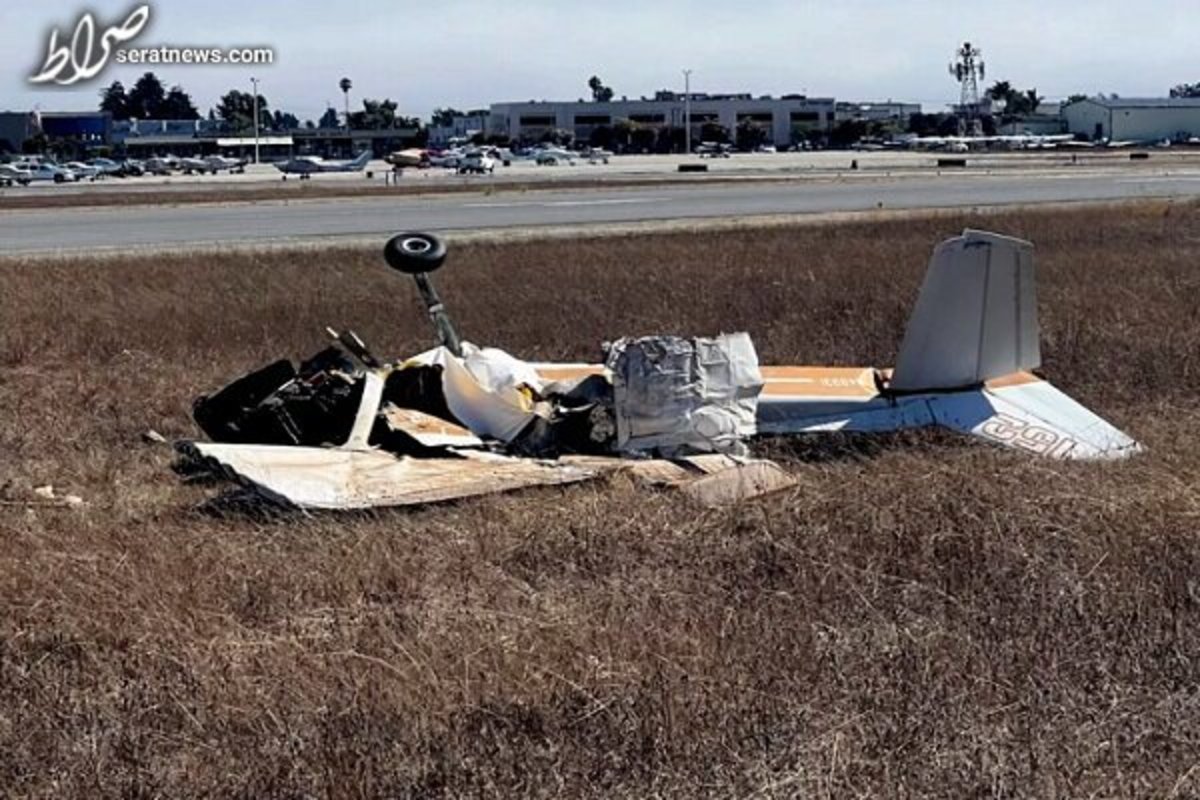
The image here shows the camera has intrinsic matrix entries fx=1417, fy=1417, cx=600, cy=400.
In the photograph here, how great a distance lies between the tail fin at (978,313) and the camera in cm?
762

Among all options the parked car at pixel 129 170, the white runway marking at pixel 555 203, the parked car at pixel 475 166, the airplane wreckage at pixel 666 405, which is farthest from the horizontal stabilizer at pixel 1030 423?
the parked car at pixel 129 170

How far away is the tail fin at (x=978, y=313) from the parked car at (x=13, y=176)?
248 ft

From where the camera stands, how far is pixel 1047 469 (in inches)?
267

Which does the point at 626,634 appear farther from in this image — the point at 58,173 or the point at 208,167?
the point at 208,167

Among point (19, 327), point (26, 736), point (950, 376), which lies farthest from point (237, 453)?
point (19, 327)

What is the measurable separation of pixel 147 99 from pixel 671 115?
7268cm

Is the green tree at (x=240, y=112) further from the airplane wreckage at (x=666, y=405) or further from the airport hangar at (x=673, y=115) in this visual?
the airplane wreckage at (x=666, y=405)

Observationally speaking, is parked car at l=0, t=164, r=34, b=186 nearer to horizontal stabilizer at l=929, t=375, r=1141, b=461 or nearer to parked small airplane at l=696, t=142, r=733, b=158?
parked small airplane at l=696, t=142, r=733, b=158

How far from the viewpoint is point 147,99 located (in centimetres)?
19200

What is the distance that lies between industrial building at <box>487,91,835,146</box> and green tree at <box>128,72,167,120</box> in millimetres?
47136

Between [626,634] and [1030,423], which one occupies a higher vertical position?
[1030,423]

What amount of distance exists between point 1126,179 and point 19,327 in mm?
46455

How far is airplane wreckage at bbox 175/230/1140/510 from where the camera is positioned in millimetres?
6980

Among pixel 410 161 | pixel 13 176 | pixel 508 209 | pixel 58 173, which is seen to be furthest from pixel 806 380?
pixel 410 161
